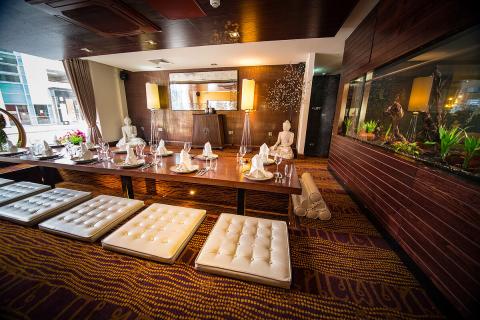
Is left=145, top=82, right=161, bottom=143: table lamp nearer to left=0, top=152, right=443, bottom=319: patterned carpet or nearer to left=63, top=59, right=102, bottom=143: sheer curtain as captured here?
left=63, top=59, right=102, bottom=143: sheer curtain

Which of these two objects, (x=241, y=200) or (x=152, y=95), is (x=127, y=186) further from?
(x=152, y=95)

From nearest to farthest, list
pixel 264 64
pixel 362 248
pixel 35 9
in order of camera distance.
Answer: pixel 362 248
pixel 35 9
pixel 264 64

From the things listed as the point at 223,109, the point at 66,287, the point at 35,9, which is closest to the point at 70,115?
the point at 35,9

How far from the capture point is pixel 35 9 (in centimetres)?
216

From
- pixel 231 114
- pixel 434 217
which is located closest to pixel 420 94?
pixel 434 217

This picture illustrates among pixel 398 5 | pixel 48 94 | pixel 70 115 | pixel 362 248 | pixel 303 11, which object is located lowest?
pixel 362 248

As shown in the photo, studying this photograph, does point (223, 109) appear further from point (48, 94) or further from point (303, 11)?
point (48, 94)

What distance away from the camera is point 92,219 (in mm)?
1540

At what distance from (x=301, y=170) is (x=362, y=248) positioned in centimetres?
225

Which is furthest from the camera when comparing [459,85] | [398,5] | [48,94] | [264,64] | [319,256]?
[264,64]

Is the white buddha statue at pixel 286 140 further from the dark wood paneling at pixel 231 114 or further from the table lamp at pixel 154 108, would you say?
the table lamp at pixel 154 108

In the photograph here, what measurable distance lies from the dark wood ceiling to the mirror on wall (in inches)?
82.0

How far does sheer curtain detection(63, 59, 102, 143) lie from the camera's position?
437cm

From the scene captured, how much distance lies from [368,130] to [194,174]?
2572 mm
